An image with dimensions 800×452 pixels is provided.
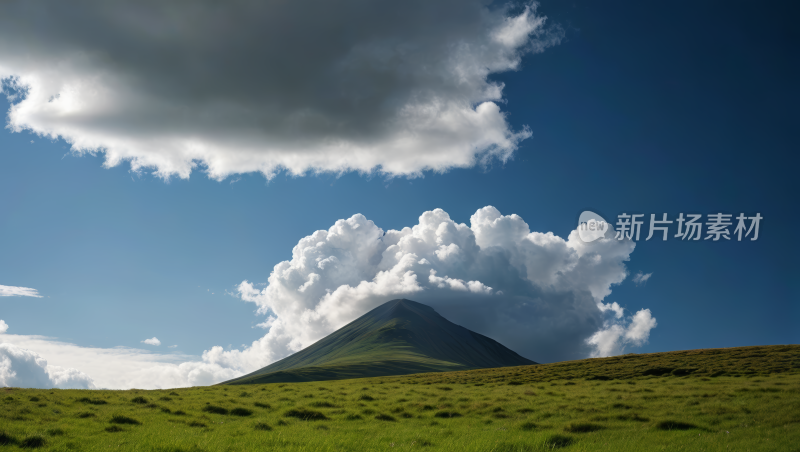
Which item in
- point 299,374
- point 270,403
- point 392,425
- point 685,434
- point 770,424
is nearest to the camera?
point 685,434

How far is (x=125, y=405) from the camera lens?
3084 cm

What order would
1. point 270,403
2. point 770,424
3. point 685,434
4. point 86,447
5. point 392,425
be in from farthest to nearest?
point 270,403 → point 392,425 → point 770,424 → point 685,434 → point 86,447

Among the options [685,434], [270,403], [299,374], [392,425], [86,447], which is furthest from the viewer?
[299,374]

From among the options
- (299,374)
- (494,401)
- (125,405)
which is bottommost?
(299,374)

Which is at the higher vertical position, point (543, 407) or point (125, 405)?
point (543, 407)

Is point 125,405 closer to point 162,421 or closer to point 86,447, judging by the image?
point 162,421

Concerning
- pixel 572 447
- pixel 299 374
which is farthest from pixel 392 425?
pixel 299 374

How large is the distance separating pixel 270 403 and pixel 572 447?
23458mm

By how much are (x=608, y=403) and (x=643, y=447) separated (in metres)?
14.7

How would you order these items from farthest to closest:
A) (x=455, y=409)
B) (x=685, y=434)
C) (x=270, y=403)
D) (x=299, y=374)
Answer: (x=299, y=374) < (x=270, y=403) < (x=455, y=409) < (x=685, y=434)

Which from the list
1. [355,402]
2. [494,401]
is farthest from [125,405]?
[494,401]

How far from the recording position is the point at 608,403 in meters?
30.3

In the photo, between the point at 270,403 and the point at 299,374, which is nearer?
the point at 270,403

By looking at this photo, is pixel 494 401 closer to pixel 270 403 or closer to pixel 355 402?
pixel 355 402
